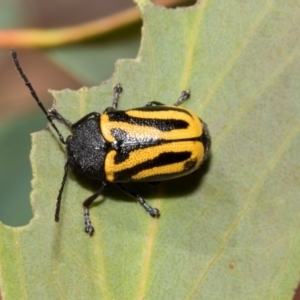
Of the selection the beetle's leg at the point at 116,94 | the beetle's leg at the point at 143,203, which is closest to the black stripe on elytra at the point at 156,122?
the beetle's leg at the point at 116,94

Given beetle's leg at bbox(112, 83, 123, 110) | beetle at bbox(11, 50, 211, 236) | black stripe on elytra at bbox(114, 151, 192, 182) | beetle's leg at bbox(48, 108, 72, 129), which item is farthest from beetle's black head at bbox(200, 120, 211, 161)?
beetle's leg at bbox(48, 108, 72, 129)

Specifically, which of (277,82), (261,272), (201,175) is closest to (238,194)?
(201,175)

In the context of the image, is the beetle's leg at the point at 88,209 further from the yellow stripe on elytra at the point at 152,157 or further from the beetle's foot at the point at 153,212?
the beetle's foot at the point at 153,212

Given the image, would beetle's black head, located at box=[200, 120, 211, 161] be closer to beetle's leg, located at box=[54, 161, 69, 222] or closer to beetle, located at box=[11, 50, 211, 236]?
beetle, located at box=[11, 50, 211, 236]

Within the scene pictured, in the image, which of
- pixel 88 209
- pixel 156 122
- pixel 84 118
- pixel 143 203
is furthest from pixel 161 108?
pixel 88 209

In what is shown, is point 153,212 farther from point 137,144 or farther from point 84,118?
point 84,118
